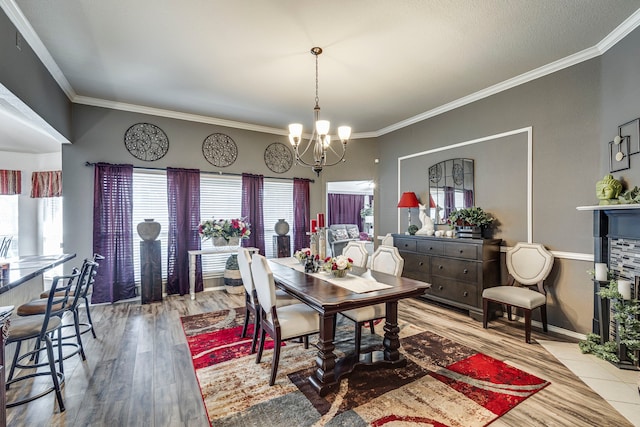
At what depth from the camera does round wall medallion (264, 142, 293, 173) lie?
223 inches

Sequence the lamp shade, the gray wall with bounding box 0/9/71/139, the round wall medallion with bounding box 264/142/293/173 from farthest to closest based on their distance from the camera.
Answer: the round wall medallion with bounding box 264/142/293/173, the lamp shade, the gray wall with bounding box 0/9/71/139

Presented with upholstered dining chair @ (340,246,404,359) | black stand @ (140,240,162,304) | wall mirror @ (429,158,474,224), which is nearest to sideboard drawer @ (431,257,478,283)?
wall mirror @ (429,158,474,224)

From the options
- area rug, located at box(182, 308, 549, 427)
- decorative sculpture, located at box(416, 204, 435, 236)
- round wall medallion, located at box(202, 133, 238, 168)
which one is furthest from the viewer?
round wall medallion, located at box(202, 133, 238, 168)

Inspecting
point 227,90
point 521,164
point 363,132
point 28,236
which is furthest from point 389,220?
point 28,236

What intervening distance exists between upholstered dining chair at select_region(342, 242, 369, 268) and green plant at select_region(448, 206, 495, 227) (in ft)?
4.63

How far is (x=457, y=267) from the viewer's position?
12.6 ft

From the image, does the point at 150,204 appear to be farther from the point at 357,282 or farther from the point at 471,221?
the point at 471,221

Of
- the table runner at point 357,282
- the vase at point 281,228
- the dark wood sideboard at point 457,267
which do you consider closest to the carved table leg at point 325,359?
the table runner at point 357,282

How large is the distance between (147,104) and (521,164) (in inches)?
204

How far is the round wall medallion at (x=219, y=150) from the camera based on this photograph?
16.9 feet

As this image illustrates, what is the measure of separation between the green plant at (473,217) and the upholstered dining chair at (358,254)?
4.63ft

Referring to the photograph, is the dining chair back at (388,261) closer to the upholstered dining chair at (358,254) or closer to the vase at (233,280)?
the upholstered dining chair at (358,254)

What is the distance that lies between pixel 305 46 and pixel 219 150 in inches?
113

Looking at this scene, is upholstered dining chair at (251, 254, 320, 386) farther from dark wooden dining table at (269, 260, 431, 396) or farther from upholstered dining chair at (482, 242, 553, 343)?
upholstered dining chair at (482, 242, 553, 343)
